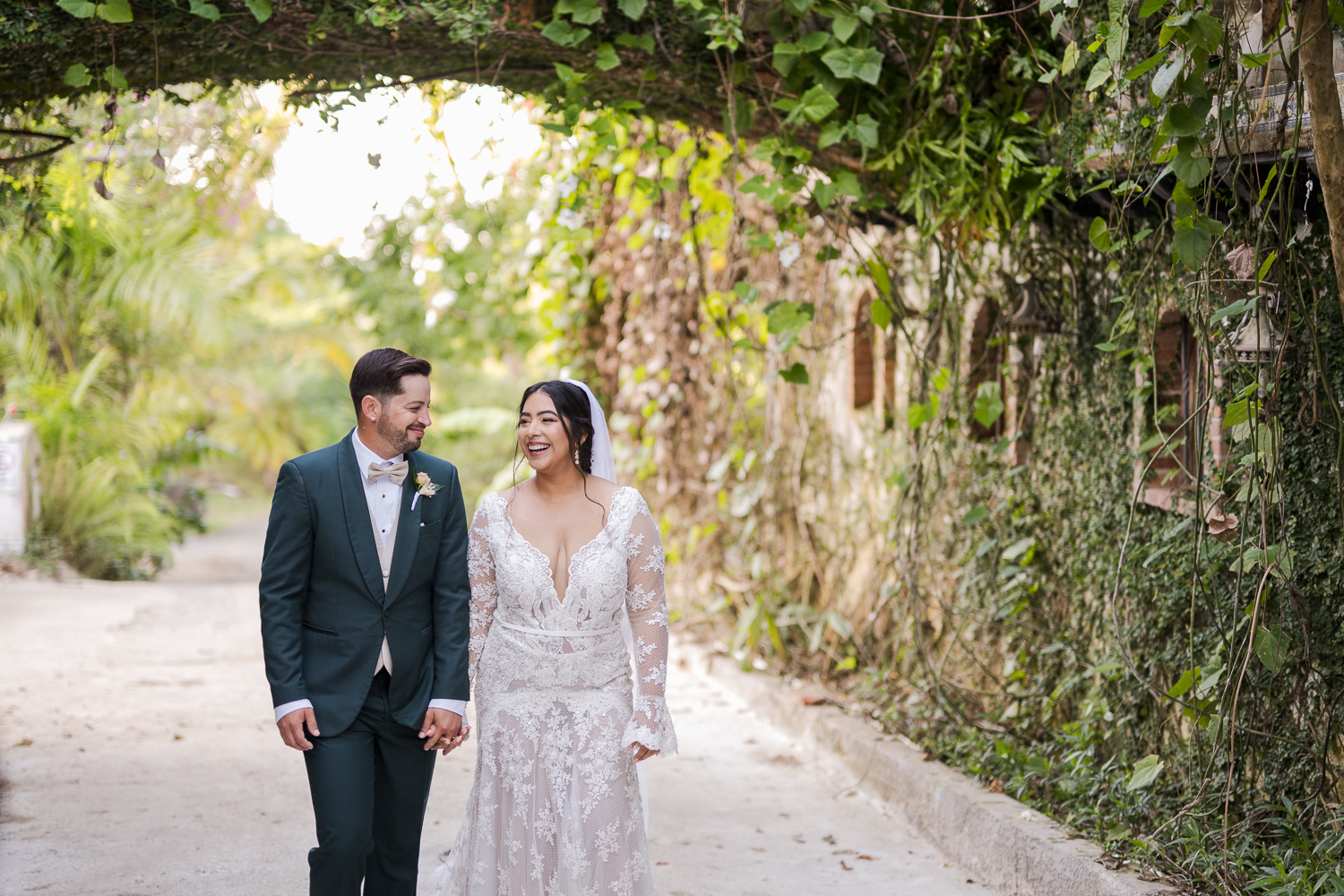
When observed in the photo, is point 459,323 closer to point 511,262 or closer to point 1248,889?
point 511,262

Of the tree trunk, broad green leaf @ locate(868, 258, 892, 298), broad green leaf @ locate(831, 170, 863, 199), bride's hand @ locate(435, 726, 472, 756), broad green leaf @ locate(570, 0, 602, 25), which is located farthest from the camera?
broad green leaf @ locate(868, 258, 892, 298)

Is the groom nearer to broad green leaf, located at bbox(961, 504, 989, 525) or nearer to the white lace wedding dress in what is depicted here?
the white lace wedding dress

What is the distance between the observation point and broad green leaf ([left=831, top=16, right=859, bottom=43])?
13.7 feet

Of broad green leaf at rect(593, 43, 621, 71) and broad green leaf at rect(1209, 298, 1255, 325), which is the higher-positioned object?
broad green leaf at rect(593, 43, 621, 71)

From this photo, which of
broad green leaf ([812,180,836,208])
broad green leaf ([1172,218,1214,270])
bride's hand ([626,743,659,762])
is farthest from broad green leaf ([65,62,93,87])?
broad green leaf ([1172,218,1214,270])

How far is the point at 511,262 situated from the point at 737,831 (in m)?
9.31

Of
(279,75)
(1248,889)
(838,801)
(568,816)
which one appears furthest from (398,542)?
(838,801)

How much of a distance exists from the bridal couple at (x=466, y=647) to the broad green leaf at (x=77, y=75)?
183cm

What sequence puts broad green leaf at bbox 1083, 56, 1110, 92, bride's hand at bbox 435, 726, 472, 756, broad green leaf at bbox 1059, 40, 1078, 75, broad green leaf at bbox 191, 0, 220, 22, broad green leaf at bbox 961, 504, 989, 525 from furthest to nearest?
broad green leaf at bbox 961, 504, 989, 525
broad green leaf at bbox 191, 0, 220, 22
broad green leaf at bbox 1059, 40, 1078, 75
broad green leaf at bbox 1083, 56, 1110, 92
bride's hand at bbox 435, 726, 472, 756

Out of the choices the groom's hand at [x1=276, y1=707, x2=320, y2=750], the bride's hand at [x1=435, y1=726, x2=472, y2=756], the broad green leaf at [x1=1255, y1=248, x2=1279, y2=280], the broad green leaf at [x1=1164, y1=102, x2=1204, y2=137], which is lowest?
the bride's hand at [x1=435, y1=726, x2=472, y2=756]

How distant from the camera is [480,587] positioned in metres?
3.31

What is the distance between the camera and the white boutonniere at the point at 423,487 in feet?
10.2

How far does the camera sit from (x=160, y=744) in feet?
19.3

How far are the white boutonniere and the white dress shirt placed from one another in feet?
0.15
